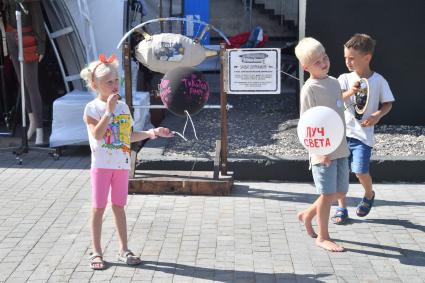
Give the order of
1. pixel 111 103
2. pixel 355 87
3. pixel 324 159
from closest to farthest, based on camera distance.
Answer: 1. pixel 111 103
2. pixel 324 159
3. pixel 355 87

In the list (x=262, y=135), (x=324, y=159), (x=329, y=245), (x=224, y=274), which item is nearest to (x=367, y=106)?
(x=324, y=159)

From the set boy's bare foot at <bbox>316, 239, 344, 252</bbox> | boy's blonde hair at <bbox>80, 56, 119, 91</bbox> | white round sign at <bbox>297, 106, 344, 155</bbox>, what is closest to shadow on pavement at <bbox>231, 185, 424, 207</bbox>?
boy's bare foot at <bbox>316, 239, 344, 252</bbox>

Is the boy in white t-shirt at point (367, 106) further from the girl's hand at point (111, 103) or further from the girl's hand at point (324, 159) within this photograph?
the girl's hand at point (111, 103)

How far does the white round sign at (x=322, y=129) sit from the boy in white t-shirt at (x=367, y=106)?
61 cm

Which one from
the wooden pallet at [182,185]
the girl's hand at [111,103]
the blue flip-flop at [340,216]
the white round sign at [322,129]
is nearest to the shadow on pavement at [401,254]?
the blue flip-flop at [340,216]

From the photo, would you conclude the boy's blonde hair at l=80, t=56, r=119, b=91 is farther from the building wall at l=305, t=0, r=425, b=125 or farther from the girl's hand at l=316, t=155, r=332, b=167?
the building wall at l=305, t=0, r=425, b=125

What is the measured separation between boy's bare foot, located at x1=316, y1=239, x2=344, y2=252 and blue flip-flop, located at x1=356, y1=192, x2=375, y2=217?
0.75m

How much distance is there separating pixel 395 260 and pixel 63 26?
5828 mm

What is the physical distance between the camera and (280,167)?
23.4ft

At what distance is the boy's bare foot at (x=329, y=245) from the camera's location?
5160 mm

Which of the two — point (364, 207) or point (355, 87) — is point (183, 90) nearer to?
point (355, 87)

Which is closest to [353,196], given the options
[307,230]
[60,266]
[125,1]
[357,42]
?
[307,230]

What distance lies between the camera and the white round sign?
4.90m

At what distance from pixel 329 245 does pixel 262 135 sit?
3.50 meters
